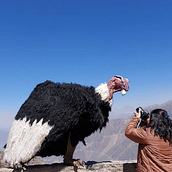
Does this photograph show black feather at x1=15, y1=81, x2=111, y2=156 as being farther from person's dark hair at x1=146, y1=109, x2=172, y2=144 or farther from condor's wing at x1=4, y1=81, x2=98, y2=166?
person's dark hair at x1=146, y1=109, x2=172, y2=144

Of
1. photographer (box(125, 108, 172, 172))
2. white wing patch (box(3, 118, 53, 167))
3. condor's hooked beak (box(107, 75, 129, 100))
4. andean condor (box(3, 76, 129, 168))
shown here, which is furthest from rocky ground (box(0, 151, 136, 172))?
condor's hooked beak (box(107, 75, 129, 100))

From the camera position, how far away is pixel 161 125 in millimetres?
2789

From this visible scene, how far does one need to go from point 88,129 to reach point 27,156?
1.24m

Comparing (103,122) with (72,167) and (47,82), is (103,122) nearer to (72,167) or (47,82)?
(72,167)

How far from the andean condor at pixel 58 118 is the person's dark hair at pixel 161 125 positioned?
1.25 meters

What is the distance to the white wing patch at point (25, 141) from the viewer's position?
3328 millimetres

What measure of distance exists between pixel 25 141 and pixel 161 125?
1.95 metres

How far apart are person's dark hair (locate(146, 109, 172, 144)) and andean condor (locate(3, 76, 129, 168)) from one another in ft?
4.11

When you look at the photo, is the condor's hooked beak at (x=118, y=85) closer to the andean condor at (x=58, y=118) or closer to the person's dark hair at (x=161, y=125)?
the andean condor at (x=58, y=118)

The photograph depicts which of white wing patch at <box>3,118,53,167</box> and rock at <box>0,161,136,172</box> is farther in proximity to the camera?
rock at <box>0,161,136,172</box>

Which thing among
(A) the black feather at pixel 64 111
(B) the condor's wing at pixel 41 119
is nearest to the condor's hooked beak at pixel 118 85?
(A) the black feather at pixel 64 111

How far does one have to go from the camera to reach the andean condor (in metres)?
3.40

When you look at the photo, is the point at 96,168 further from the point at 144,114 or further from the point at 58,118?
the point at 144,114

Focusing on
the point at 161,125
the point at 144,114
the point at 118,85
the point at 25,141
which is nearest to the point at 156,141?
the point at 161,125
